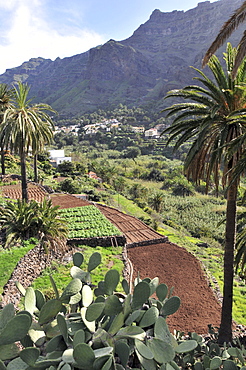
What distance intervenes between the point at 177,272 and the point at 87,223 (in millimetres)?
7154

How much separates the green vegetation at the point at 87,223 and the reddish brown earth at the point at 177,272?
4.42ft

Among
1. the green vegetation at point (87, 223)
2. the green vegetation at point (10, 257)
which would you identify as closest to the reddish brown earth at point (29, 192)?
the green vegetation at point (87, 223)

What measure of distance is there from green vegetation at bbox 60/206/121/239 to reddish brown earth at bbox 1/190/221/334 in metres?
1.35

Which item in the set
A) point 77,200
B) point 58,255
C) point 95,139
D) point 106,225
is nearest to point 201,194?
point 77,200

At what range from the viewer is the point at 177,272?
14117mm

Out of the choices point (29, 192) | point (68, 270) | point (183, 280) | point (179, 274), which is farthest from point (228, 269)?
point (29, 192)

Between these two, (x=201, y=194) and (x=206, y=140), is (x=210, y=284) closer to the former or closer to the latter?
(x=206, y=140)

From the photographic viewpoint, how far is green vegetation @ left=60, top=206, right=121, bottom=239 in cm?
1645

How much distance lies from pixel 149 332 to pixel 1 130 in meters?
14.6

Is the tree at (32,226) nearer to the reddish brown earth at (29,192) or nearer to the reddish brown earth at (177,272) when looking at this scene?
the reddish brown earth at (177,272)

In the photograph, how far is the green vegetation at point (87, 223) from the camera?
1645cm

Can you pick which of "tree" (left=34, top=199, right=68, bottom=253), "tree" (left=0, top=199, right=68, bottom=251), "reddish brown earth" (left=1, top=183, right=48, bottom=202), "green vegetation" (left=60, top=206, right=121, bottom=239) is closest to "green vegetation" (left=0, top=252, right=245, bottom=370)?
"tree" (left=0, top=199, right=68, bottom=251)

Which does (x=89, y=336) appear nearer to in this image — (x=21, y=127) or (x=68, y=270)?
(x=68, y=270)

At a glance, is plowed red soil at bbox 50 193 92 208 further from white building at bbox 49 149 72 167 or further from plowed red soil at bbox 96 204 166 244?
white building at bbox 49 149 72 167
